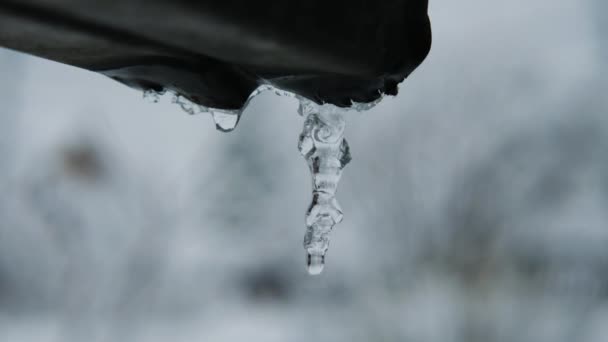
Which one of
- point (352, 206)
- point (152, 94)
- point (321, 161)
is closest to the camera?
point (152, 94)

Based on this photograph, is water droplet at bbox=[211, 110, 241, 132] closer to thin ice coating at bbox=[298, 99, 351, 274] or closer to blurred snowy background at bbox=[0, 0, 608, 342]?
thin ice coating at bbox=[298, 99, 351, 274]

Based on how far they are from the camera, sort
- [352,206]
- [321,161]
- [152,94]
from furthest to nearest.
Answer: [352,206]
[321,161]
[152,94]

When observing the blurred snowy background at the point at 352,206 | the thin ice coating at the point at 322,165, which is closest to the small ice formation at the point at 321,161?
the thin ice coating at the point at 322,165

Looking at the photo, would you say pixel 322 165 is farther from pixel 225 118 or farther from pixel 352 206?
pixel 352 206

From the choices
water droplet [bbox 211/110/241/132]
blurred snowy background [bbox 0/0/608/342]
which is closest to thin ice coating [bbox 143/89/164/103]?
water droplet [bbox 211/110/241/132]

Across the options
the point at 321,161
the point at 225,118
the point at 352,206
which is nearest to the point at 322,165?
the point at 321,161

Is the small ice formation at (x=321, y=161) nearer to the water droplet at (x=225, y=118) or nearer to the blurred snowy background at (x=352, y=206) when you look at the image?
the water droplet at (x=225, y=118)

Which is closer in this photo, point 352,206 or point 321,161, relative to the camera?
point 321,161
